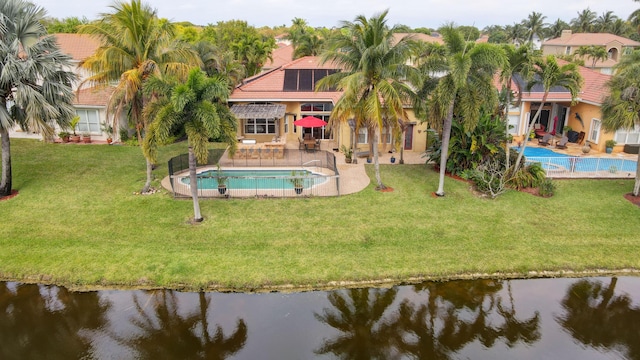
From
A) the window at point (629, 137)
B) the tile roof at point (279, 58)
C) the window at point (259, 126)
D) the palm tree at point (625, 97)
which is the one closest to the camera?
the palm tree at point (625, 97)

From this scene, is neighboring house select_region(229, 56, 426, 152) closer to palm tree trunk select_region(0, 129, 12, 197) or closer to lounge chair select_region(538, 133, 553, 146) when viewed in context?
lounge chair select_region(538, 133, 553, 146)

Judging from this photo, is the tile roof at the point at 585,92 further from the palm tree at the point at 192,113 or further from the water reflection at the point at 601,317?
the palm tree at the point at 192,113

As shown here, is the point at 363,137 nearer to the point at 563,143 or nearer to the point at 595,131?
the point at 563,143

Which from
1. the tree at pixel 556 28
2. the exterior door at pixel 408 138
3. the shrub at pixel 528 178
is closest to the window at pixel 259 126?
the exterior door at pixel 408 138

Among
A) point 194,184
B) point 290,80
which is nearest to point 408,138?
point 290,80

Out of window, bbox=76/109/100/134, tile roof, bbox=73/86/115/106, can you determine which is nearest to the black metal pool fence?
tile roof, bbox=73/86/115/106

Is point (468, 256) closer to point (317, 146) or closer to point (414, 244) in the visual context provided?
point (414, 244)
